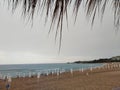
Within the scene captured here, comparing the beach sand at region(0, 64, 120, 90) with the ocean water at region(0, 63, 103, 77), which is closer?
the beach sand at region(0, 64, 120, 90)

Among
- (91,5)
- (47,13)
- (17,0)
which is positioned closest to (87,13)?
(91,5)

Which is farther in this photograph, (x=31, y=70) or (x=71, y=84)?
(x=31, y=70)

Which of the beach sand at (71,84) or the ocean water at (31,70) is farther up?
the ocean water at (31,70)

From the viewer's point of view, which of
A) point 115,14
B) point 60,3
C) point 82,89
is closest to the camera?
point 60,3

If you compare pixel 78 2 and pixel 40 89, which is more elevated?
pixel 78 2

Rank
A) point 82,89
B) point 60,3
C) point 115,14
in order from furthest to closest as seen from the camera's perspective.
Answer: point 82,89 → point 115,14 → point 60,3

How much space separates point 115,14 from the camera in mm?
1023

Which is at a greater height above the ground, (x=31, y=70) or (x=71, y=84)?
(x=31, y=70)

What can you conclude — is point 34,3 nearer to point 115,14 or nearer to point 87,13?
point 87,13

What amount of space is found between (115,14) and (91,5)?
0.12 m

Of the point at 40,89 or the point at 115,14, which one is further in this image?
the point at 40,89

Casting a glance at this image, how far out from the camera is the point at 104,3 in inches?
39.2

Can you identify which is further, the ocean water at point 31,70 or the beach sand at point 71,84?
the ocean water at point 31,70

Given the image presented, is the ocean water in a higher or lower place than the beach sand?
higher
